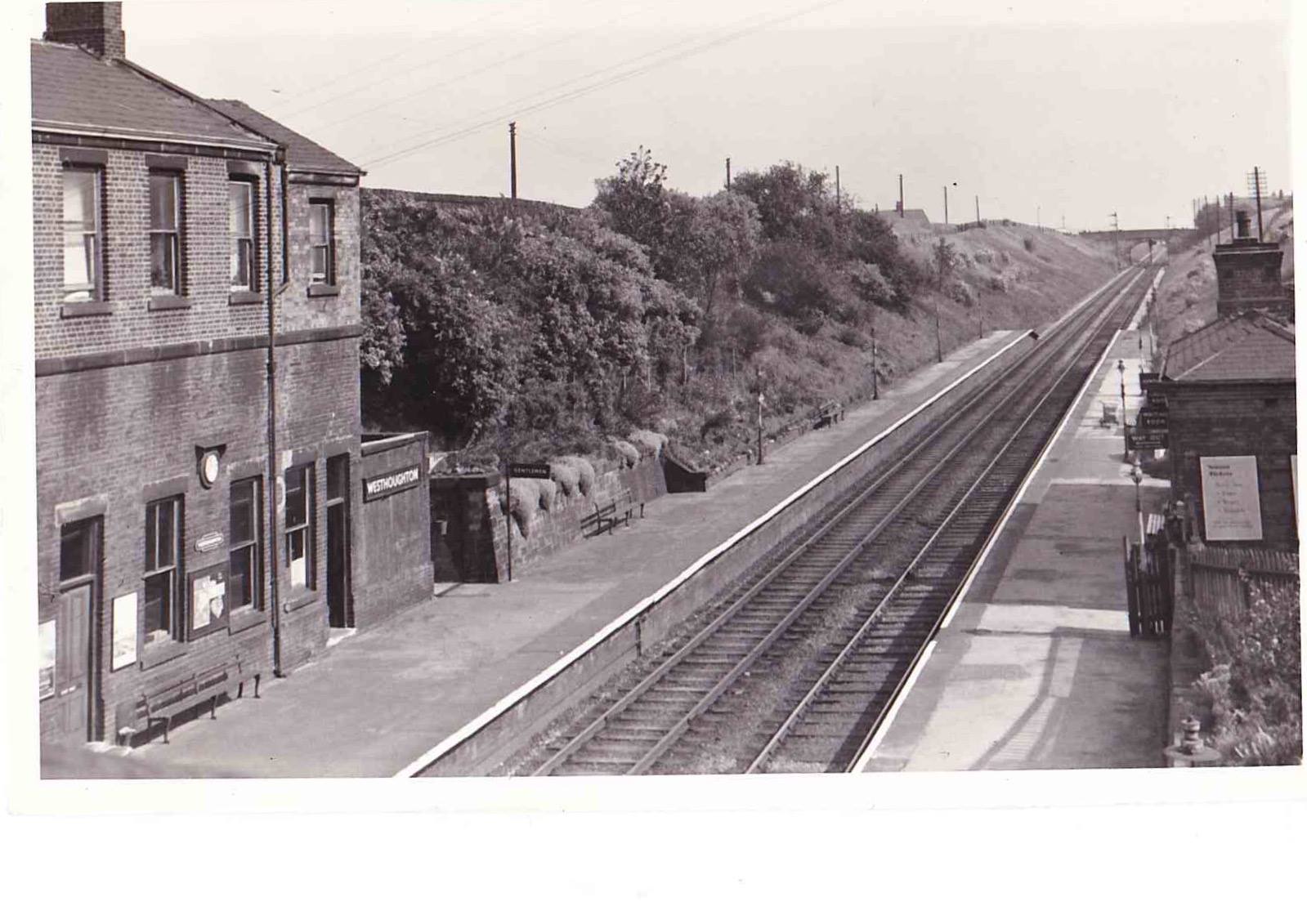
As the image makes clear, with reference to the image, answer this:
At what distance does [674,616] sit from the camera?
68.9 ft

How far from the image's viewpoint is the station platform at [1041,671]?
48.3ft

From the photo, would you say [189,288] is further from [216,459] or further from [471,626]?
[471,626]

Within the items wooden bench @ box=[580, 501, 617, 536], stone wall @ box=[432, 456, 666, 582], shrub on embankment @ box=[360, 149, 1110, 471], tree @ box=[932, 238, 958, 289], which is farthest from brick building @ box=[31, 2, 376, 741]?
tree @ box=[932, 238, 958, 289]

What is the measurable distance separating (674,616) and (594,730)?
492 centimetres

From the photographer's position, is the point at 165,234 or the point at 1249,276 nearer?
the point at 165,234

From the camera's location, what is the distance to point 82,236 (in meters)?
14.6

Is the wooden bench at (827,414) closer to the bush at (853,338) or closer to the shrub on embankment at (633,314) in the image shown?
the shrub on embankment at (633,314)

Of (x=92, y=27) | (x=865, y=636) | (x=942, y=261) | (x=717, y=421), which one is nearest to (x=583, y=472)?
(x=865, y=636)

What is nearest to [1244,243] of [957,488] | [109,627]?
[957,488]

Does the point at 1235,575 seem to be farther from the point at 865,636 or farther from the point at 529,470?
the point at 529,470

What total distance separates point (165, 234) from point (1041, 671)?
10800 millimetres

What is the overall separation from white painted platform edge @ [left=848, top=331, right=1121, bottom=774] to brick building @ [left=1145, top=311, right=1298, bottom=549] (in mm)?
3424

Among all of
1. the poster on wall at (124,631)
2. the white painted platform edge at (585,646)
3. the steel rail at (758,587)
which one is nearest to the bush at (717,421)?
the white painted platform edge at (585,646)

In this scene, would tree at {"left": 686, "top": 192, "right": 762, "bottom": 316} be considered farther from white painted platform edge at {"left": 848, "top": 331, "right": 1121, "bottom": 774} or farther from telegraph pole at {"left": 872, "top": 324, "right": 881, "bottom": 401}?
white painted platform edge at {"left": 848, "top": 331, "right": 1121, "bottom": 774}
